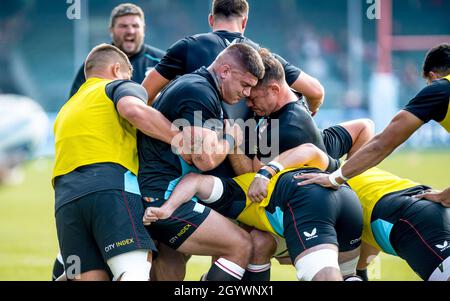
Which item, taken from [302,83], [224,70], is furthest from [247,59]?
[302,83]

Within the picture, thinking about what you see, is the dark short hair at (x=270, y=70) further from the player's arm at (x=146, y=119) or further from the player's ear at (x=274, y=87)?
the player's arm at (x=146, y=119)

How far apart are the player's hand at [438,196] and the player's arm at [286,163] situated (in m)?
0.79

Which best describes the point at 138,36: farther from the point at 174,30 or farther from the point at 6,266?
the point at 174,30

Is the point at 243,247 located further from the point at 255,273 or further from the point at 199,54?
the point at 199,54

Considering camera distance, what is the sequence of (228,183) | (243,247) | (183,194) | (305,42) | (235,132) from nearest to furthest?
(183,194), (243,247), (235,132), (228,183), (305,42)

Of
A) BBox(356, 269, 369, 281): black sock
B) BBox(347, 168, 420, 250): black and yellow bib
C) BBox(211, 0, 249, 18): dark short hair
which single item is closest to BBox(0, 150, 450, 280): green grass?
BBox(356, 269, 369, 281): black sock

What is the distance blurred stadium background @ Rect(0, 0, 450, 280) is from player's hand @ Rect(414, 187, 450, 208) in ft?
64.1

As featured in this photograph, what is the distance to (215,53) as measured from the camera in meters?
6.49

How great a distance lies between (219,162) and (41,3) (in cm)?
2764

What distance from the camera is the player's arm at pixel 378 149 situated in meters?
5.32

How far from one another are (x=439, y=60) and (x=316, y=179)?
1.41 meters

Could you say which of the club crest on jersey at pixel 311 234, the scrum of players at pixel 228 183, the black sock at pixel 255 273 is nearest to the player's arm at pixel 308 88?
the scrum of players at pixel 228 183

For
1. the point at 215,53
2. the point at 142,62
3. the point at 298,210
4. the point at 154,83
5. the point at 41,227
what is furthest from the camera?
the point at 41,227

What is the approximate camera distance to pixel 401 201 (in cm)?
554
